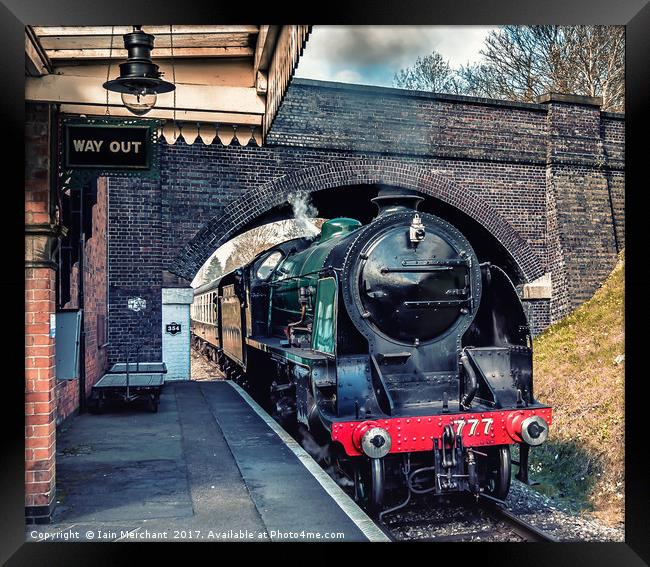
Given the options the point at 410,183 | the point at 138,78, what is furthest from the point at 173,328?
the point at 138,78

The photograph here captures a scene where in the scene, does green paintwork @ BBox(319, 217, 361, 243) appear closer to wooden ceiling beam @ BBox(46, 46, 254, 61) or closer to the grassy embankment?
wooden ceiling beam @ BBox(46, 46, 254, 61)

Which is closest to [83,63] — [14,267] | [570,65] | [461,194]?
[14,267]

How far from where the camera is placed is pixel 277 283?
9602 millimetres

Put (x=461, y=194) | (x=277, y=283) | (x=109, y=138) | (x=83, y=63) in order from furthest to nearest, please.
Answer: (x=461, y=194) → (x=277, y=283) → (x=83, y=63) → (x=109, y=138)

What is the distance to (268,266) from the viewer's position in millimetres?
10633

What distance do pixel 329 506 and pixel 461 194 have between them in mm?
9217

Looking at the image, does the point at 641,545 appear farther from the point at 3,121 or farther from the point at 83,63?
the point at 83,63

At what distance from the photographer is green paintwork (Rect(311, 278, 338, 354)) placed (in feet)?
19.9

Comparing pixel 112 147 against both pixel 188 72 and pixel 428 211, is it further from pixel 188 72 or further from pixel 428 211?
pixel 428 211

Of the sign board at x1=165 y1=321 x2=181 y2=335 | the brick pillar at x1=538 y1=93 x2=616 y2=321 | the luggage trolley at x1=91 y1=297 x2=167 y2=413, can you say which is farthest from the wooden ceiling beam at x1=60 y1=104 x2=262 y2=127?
Answer: the brick pillar at x1=538 y1=93 x2=616 y2=321

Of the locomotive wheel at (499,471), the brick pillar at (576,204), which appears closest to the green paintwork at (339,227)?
the locomotive wheel at (499,471)

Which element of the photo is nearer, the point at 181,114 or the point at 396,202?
the point at 181,114

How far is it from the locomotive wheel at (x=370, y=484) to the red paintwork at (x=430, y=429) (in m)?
0.20
